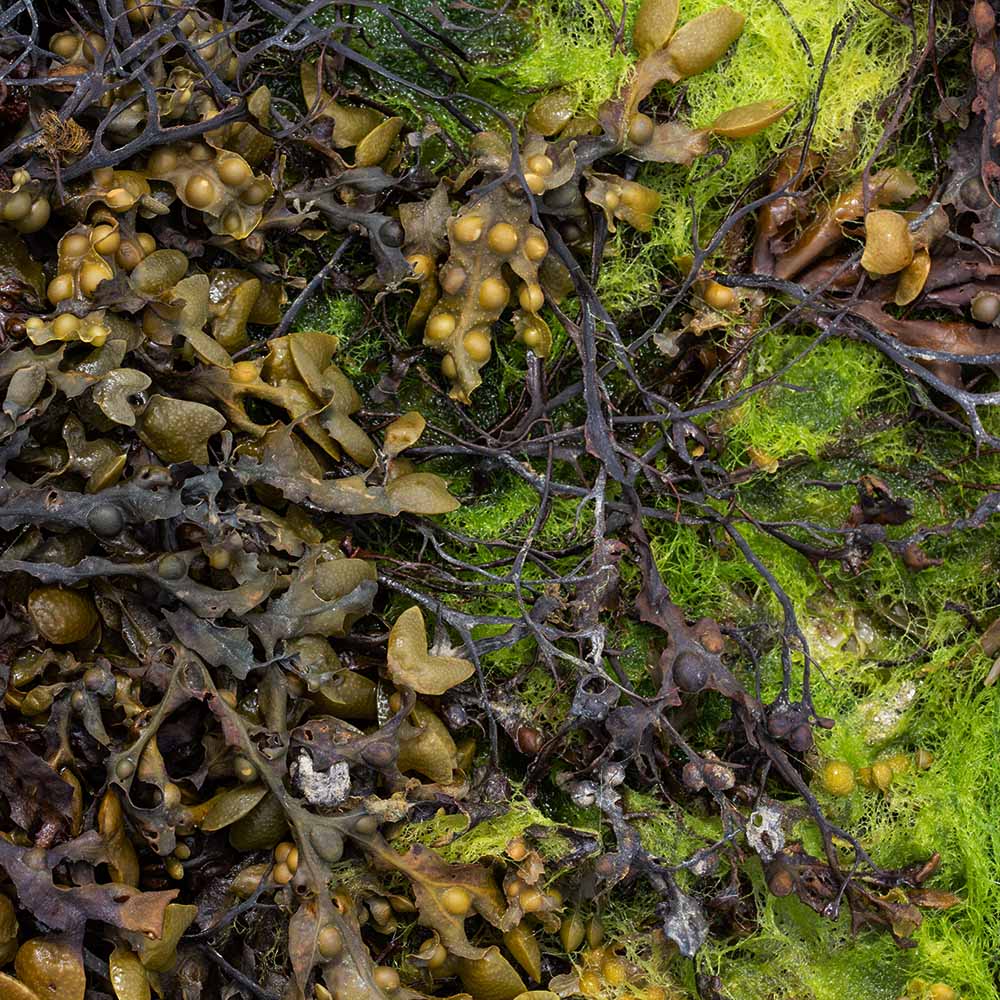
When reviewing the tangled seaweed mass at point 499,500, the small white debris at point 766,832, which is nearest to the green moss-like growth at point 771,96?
the tangled seaweed mass at point 499,500

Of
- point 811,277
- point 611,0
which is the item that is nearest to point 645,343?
point 811,277

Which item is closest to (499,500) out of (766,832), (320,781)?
(320,781)

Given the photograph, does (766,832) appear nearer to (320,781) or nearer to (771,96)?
(320,781)

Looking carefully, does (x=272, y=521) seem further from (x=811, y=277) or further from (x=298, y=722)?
(x=811, y=277)

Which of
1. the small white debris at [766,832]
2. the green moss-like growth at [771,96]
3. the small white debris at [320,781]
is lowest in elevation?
the small white debris at [766,832]

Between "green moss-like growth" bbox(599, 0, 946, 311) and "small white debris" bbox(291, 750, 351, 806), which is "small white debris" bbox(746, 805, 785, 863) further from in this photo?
"green moss-like growth" bbox(599, 0, 946, 311)

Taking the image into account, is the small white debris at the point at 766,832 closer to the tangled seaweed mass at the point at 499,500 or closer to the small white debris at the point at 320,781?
the tangled seaweed mass at the point at 499,500

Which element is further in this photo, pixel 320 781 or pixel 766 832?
pixel 766 832

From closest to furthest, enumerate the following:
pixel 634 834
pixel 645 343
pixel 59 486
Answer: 1. pixel 59 486
2. pixel 634 834
3. pixel 645 343
